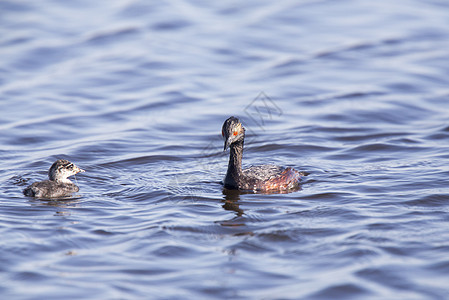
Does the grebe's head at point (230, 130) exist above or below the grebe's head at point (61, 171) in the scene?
above

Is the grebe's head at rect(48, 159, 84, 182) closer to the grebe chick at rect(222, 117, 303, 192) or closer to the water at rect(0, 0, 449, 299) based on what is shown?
the water at rect(0, 0, 449, 299)

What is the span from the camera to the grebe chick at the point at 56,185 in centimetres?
1207

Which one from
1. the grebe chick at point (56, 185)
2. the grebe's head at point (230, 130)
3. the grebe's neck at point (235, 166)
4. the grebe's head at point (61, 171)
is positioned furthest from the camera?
the grebe's neck at point (235, 166)

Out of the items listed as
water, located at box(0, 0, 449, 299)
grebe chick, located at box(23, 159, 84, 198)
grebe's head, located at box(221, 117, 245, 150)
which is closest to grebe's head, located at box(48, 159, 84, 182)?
grebe chick, located at box(23, 159, 84, 198)

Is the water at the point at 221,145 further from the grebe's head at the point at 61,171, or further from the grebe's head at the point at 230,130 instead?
the grebe's head at the point at 230,130

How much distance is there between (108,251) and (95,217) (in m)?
1.45

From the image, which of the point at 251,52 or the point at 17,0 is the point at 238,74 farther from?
the point at 17,0

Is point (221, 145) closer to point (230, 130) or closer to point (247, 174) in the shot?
point (247, 174)

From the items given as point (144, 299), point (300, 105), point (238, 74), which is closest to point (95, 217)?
point (144, 299)

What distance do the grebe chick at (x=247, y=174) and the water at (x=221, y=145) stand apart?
30cm

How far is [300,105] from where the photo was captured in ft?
59.7

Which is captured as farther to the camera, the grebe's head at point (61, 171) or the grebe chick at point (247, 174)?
the grebe chick at point (247, 174)

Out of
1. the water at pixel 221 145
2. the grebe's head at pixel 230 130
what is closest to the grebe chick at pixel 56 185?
the water at pixel 221 145

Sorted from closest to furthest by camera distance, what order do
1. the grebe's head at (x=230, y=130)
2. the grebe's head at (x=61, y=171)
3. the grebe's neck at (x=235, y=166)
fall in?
the grebe's head at (x=61, y=171)
the grebe's head at (x=230, y=130)
the grebe's neck at (x=235, y=166)
